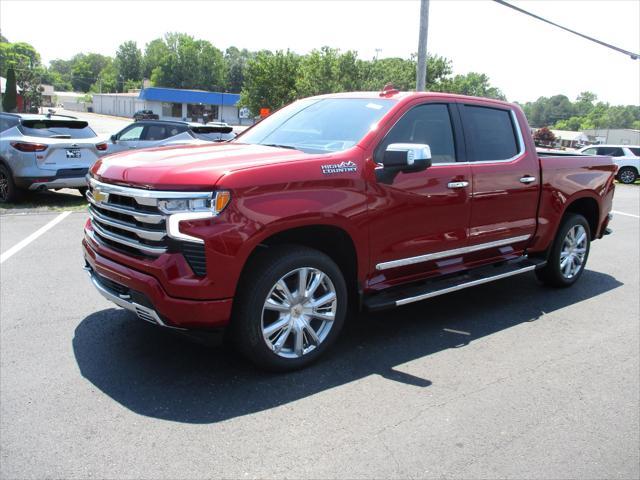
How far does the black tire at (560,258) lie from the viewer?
247 inches

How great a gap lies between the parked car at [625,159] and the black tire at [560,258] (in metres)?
22.0

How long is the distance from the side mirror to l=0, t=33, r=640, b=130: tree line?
38082mm

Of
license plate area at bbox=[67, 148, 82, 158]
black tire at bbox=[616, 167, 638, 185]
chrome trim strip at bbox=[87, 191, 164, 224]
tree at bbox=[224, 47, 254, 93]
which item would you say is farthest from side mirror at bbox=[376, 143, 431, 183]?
tree at bbox=[224, 47, 254, 93]

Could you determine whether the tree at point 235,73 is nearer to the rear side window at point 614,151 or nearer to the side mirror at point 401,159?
the rear side window at point 614,151

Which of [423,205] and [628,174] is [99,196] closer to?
[423,205]

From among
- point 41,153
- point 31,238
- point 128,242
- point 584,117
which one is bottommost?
point 31,238

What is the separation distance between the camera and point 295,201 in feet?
12.6


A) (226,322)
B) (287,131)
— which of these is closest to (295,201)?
(226,322)

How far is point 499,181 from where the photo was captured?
5285 millimetres

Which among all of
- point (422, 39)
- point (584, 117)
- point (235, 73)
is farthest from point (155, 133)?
point (584, 117)

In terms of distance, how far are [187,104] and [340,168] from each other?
91.7 m

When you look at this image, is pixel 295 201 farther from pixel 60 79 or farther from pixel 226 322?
pixel 60 79

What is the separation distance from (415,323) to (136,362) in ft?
7.98

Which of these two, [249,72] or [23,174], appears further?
[249,72]
